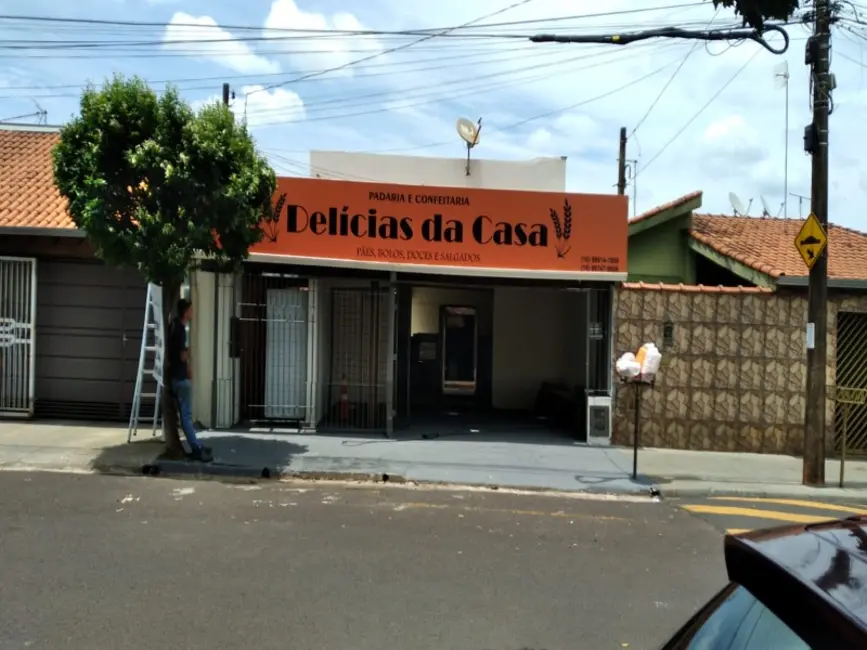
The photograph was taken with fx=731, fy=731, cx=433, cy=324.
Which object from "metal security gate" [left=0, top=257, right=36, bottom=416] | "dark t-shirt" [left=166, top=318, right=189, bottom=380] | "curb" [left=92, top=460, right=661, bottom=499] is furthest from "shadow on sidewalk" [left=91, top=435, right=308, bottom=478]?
"metal security gate" [left=0, top=257, right=36, bottom=416]

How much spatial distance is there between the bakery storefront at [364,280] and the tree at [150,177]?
7.83ft

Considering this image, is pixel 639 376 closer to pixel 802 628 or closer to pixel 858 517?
pixel 858 517

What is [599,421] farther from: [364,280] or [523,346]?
[523,346]

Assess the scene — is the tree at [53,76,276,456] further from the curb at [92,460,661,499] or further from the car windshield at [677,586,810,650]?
the car windshield at [677,586,810,650]

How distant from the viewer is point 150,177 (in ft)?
29.2

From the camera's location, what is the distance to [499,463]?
10.3 metres

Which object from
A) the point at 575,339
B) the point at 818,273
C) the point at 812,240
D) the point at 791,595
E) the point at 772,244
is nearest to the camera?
the point at 791,595

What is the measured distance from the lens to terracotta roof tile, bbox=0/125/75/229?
11656 mm

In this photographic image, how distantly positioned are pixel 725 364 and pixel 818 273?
2343mm

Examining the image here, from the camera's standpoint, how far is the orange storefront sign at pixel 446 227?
38.4 feet

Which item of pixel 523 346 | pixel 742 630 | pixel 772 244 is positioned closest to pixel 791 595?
pixel 742 630

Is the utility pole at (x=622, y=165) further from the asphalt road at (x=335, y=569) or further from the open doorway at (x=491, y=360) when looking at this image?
the asphalt road at (x=335, y=569)

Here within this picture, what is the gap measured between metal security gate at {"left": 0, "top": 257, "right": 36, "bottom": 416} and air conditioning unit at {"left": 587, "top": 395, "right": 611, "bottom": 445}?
356 inches

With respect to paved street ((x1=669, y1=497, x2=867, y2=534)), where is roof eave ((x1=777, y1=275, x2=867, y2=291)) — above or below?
above
